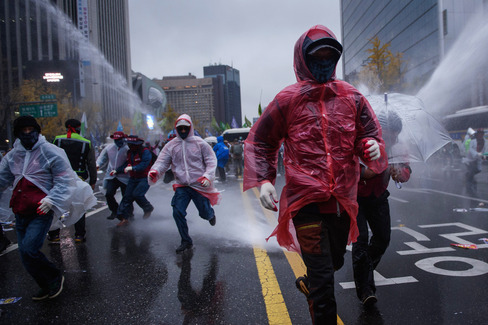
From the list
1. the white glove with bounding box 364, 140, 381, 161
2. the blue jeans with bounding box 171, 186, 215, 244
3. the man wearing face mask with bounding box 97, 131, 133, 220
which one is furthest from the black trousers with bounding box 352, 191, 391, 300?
the man wearing face mask with bounding box 97, 131, 133, 220

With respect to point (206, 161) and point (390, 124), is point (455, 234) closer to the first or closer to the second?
point (390, 124)

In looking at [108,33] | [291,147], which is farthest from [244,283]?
[108,33]

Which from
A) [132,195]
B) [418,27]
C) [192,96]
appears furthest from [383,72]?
[192,96]

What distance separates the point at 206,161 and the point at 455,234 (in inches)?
139

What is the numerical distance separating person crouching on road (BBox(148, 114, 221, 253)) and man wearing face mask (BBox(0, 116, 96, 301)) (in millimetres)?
1412

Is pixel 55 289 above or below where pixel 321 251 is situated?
below

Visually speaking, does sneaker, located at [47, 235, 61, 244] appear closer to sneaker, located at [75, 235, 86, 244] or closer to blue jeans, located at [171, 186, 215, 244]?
sneaker, located at [75, 235, 86, 244]

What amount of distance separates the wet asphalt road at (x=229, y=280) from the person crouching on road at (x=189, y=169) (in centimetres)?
62

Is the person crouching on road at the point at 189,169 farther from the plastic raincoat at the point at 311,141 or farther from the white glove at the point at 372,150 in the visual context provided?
the white glove at the point at 372,150

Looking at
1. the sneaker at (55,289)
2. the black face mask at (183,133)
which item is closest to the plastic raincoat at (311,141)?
the sneaker at (55,289)

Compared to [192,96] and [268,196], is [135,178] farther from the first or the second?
[192,96]

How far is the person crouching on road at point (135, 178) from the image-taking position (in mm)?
6562

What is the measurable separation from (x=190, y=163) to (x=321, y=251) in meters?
3.18

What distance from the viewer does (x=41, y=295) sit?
3.49 meters
